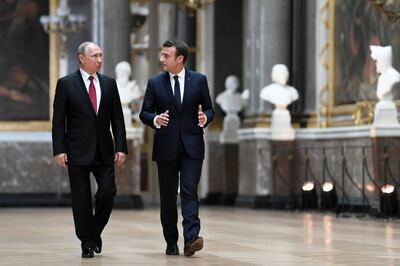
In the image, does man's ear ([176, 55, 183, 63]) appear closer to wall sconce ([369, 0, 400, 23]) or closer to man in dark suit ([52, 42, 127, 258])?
man in dark suit ([52, 42, 127, 258])

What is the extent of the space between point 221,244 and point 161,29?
12.8m

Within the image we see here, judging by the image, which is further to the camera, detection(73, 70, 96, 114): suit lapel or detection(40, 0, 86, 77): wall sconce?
detection(40, 0, 86, 77): wall sconce

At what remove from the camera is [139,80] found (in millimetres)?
23812

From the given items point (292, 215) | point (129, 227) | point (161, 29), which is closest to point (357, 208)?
point (292, 215)

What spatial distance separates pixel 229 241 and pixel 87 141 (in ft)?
8.17

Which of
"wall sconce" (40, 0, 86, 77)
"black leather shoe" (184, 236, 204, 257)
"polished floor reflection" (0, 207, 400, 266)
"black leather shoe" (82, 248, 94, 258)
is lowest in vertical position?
"polished floor reflection" (0, 207, 400, 266)

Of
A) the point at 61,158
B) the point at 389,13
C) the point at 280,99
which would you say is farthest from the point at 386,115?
the point at 61,158

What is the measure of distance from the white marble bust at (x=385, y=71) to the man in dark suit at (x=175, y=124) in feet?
24.0

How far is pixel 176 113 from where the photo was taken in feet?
33.7

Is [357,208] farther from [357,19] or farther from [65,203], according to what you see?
[65,203]

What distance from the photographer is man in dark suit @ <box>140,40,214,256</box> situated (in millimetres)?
10188

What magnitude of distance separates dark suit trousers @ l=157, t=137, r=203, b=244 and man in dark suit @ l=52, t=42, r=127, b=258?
44 cm

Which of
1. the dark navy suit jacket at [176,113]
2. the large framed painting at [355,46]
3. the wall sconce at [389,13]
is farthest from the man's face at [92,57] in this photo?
the large framed painting at [355,46]

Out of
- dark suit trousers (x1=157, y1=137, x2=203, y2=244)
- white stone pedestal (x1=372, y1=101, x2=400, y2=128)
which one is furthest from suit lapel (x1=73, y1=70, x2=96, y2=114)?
white stone pedestal (x1=372, y1=101, x2=400, y2=128)
